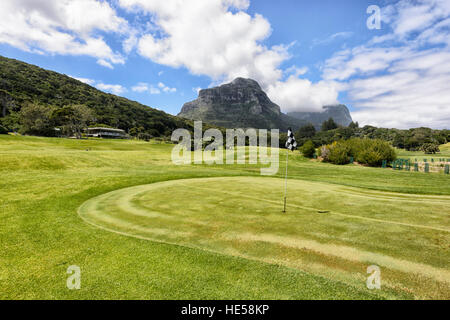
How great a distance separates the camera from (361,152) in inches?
2029

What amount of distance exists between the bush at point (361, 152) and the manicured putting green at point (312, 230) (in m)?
42.6

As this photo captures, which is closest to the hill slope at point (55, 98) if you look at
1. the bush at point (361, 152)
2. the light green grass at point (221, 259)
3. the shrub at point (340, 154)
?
the bush at point (361, 152)

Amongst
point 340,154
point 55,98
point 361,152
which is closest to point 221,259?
point 361,152

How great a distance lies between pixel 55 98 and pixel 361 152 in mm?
170902

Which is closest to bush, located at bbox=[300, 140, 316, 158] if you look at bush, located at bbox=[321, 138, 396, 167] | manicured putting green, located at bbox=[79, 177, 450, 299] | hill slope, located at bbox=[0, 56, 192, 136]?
bush, located at bbox=[321, 138, 396, 167]

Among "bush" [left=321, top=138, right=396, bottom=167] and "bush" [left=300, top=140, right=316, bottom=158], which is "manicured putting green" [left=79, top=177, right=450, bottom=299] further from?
"bush" [left=300, top=140, right=316, bottom=158]

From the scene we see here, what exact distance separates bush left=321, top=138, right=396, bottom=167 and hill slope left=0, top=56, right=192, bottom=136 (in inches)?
4423

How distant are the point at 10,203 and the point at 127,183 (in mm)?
8416

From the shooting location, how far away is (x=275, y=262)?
6.07 metres

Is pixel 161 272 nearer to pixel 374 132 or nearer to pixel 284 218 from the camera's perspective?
pixel 284 218

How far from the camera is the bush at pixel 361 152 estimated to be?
48719 mm

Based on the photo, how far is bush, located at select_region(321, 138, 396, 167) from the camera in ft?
160

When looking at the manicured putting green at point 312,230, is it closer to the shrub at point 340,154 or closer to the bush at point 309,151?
the shrub at point 340,154
